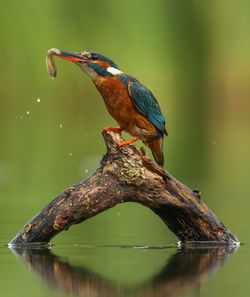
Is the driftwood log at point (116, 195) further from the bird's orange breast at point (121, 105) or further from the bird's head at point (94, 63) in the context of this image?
the bird's head at point (94, 63)

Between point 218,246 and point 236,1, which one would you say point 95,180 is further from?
point 236,1

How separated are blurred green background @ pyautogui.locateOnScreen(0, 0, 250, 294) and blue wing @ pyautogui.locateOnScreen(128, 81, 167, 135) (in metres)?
3.93

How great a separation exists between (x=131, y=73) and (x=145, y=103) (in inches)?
669

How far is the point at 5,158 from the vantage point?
1204cm

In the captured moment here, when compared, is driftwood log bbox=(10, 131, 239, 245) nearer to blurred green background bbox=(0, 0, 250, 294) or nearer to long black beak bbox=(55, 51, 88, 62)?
long black beak bbox=(55, 51, 88, 62)

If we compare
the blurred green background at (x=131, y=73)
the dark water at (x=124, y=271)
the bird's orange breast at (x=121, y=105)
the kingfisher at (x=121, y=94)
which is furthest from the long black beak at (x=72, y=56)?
the blurred green background at (x=131, y=73)

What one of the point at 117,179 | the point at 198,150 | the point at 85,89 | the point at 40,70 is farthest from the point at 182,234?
the point at 85,89

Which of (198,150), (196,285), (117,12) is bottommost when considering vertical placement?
(196,285)

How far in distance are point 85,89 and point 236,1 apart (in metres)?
5.78

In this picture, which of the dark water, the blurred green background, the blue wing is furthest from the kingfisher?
the blurred green background

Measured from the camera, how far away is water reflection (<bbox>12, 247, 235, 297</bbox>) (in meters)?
3.39

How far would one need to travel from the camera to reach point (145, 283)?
3541mm

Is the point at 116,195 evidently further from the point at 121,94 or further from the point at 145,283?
the point at 145,283

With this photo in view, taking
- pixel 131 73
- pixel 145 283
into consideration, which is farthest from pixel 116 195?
Answer: pixel 131 73
